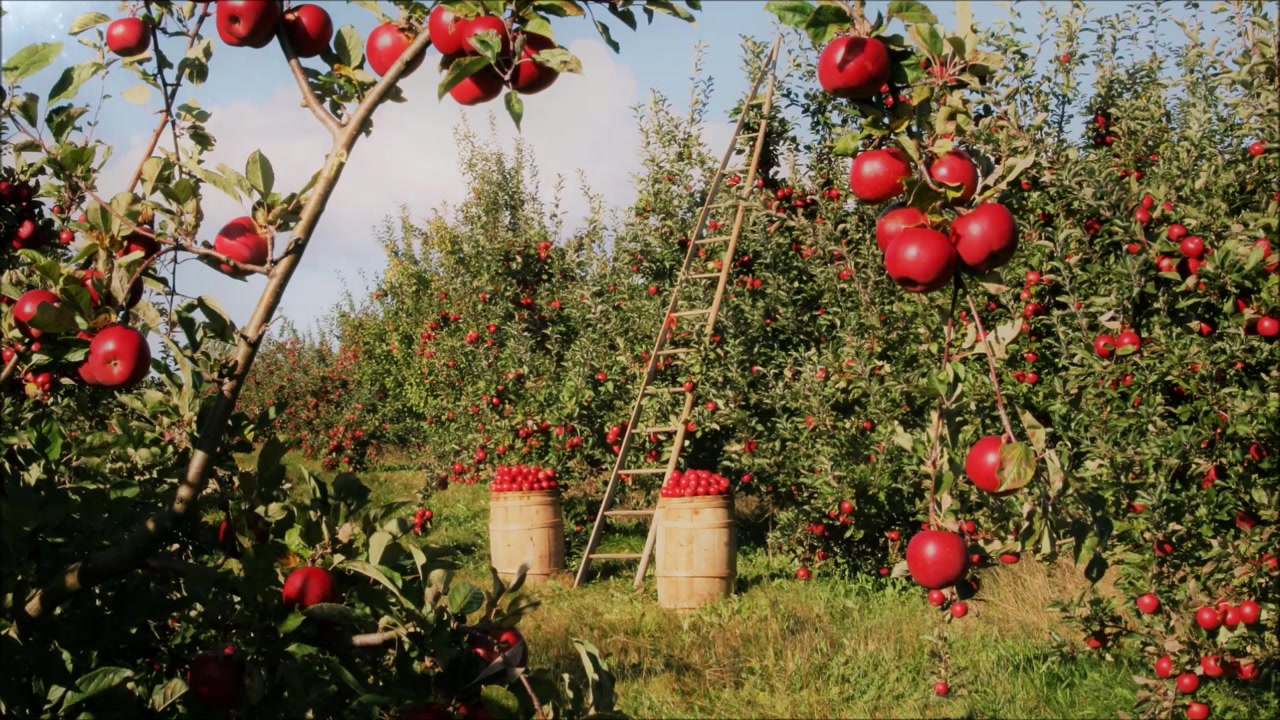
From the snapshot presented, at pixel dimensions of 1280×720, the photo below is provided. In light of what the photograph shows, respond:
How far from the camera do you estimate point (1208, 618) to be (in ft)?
11.0

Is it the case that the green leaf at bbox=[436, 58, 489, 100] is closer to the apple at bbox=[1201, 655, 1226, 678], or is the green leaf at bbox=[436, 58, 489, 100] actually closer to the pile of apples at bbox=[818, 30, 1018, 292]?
the pile of apples at bbox=[818, 30, 1018, 292]

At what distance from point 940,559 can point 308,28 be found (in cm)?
119

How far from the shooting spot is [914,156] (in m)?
1.35

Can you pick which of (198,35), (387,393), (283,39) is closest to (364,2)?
(283,39)

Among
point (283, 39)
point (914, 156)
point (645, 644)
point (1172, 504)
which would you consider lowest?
point (645, 644)

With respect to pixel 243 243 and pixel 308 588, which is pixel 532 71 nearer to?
pixel 243 243

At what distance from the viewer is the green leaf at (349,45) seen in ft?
4.15

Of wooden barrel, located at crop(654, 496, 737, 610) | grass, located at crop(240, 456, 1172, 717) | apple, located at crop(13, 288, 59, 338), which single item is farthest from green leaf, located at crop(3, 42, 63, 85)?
wooden barrel, located at crop(654, 496, 737, 610)

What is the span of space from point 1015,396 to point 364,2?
4.52 metres

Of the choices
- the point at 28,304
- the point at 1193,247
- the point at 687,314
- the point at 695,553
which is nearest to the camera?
the point at 28,304

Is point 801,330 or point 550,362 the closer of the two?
point 801,330

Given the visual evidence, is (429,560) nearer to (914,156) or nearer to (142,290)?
(142,290)

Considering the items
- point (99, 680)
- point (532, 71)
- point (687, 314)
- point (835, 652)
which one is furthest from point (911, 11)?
point (687, 314)

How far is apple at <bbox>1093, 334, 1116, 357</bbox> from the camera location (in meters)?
4.07
